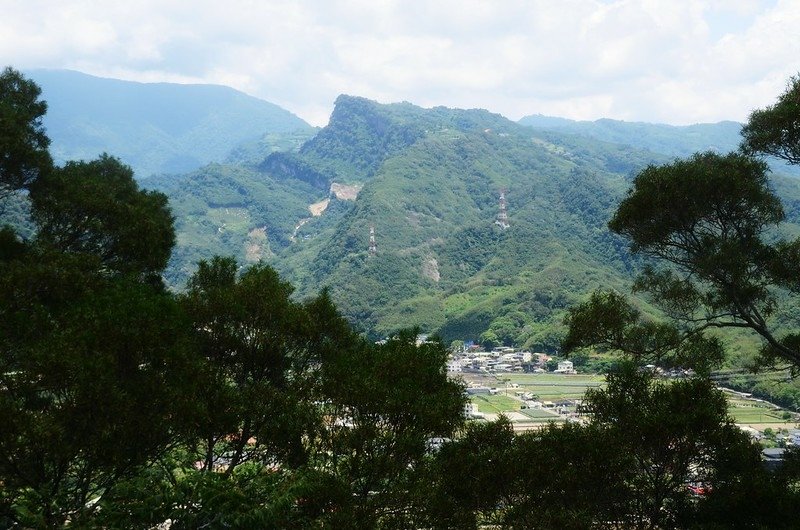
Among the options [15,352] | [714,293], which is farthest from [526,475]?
[15,352]

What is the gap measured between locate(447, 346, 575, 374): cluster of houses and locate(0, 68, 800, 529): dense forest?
5975cm

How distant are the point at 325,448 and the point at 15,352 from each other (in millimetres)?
3844

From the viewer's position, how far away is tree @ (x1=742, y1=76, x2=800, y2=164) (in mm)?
8109

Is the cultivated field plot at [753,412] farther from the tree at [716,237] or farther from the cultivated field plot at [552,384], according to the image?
the tree at [716,237]

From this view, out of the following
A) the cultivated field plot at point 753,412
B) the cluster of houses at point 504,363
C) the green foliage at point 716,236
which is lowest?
the cluster of houses at point 504,363

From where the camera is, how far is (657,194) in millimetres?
8773

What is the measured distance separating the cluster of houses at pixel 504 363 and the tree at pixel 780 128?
199 ft

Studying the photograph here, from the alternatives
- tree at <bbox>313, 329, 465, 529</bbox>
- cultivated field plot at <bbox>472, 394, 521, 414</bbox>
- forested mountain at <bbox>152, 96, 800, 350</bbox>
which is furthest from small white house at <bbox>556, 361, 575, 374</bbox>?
tree at <bbox>313, 329, 465, 529</bbox>

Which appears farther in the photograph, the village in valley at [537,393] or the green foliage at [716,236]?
the village in valley at [537,393]

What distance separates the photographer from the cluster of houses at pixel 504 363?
230 feet

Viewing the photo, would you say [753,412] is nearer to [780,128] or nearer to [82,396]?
[780,128]

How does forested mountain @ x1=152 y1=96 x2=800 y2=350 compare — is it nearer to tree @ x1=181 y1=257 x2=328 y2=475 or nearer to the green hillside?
the green hillside

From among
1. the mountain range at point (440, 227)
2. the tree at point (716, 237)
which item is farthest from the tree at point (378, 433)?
the mountain range at point (440, 227)

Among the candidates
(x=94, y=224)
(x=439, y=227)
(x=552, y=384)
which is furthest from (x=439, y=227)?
(x=94, y=224)
